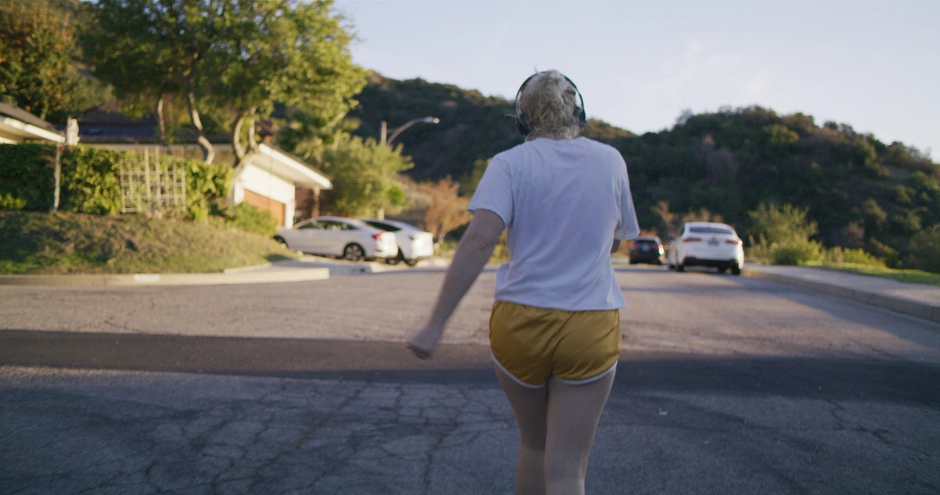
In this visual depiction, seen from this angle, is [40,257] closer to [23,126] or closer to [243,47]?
[23,126]

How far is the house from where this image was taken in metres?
25.6

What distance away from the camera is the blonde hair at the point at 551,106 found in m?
2.55

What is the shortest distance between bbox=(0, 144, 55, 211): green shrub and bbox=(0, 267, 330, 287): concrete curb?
5.05 metres

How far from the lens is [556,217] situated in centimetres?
242

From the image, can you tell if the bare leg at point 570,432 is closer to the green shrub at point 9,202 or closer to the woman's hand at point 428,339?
the woman's hand at point 428,339

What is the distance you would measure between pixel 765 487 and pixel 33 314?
8390 millimetres

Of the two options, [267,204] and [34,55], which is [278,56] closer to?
[267,204]

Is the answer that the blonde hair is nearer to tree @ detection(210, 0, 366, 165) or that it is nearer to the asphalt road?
the asphalt road

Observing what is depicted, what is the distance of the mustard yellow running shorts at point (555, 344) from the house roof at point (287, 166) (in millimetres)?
23290

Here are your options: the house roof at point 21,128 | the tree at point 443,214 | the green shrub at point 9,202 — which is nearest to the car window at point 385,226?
the house roof at point 21,128

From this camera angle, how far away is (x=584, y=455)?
7.95ft

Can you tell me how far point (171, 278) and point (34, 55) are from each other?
17859 mm

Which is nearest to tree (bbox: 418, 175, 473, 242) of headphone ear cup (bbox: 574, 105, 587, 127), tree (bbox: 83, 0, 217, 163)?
tree (bbox: 83, 0, 217, 163)

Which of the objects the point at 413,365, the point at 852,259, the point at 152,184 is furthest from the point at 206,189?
the point at 852,259
